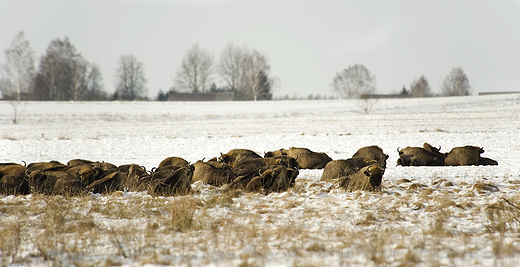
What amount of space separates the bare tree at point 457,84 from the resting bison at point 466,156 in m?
102

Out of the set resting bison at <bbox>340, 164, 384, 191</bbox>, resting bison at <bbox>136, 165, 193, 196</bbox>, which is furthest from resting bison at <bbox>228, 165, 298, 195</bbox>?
resting bison at <bbox>340, 164, 384, 191</bbox>

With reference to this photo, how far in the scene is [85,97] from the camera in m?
70.8

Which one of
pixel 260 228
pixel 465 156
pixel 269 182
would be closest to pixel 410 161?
pixel 465 156

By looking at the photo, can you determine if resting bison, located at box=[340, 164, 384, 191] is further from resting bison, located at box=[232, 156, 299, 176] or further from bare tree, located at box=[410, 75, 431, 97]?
bare tree, located at box=[410, 75, 431, 97]

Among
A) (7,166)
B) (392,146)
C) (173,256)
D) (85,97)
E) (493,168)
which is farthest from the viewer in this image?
(85,97)

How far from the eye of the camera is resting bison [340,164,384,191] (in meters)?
7.77

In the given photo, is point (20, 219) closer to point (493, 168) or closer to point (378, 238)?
point (378, 238)

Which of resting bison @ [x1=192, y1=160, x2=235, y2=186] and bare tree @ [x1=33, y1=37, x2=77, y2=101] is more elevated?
bare tree @ [x1=33, y1=37, x2=77, y2=101]

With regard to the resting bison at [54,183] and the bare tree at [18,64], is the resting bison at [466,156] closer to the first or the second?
the resting bison at [54,183]

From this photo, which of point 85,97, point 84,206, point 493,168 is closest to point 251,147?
point 493,168

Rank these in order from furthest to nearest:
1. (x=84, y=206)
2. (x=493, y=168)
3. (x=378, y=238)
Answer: (x=493, y=168), (x=84, y=206), (x=378, y=238)

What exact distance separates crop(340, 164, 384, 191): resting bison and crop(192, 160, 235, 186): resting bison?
8.45 feet

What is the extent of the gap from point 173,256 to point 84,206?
3107mm

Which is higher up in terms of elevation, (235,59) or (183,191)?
(235,59)
